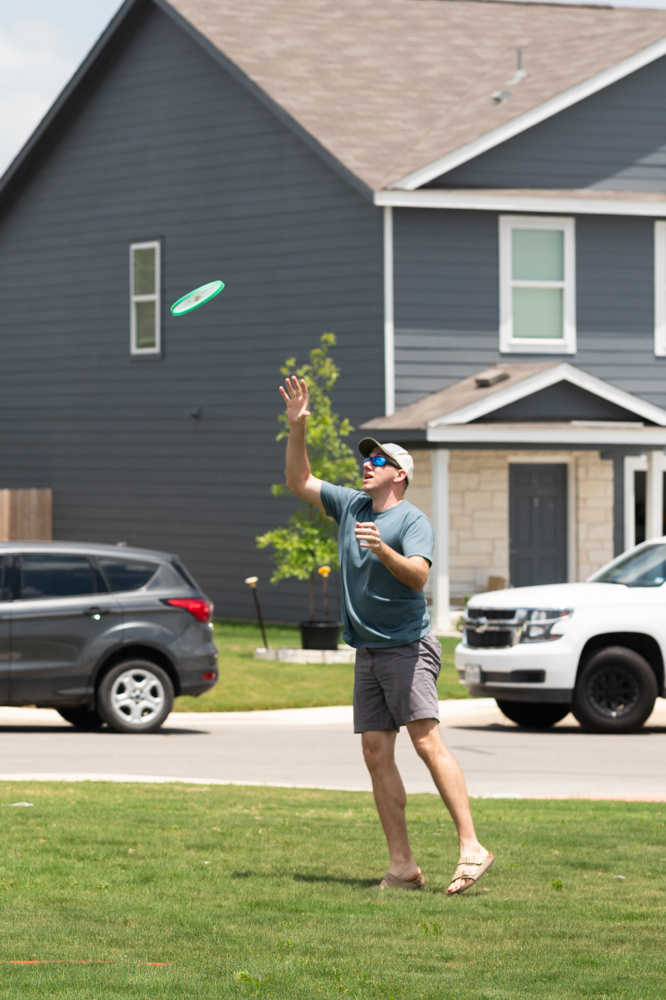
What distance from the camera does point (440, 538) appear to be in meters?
23.8

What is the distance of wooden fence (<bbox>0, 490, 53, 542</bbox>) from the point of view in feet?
97.1

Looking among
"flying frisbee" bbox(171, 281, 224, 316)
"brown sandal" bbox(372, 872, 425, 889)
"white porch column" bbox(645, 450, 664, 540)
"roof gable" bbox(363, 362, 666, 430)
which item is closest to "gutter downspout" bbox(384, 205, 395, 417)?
"roof gable" bbox(363, 362, 666, 430)

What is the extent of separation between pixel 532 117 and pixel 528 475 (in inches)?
210

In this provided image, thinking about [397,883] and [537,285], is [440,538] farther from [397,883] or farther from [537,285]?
[397,883]

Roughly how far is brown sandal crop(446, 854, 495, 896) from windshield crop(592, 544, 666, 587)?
9160 millimetres

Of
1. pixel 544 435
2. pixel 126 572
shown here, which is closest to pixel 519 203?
pixel 544 435

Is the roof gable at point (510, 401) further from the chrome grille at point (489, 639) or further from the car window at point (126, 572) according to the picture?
the car window at point (126, 572)

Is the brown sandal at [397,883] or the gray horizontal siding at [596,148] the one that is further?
the gray horizontal siding at [596,148]

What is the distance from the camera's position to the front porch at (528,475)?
24.0 m

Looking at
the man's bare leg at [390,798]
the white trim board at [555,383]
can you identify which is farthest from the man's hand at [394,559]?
the white trim board at [555,383]

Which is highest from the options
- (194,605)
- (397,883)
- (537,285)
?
→ (537,285)

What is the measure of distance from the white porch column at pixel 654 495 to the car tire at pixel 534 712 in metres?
9.53

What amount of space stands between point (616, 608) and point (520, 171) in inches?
449

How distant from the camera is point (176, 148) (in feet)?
92.0
